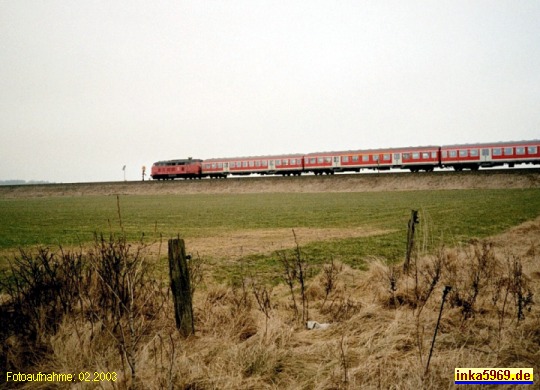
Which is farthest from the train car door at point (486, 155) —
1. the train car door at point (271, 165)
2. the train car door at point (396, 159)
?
the train car door at point (271, 165)

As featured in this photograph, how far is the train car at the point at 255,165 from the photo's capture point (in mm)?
47062

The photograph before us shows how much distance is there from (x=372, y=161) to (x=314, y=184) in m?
7.51

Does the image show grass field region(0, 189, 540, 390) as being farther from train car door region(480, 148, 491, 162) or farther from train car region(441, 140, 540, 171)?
train car door region(480, 148, 491, 162)

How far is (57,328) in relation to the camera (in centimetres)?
365

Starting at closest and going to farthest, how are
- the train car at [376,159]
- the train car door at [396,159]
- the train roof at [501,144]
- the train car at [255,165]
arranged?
the train roof at [501,144] → the train car at [376,159] → the train car door at [396,159] → the train car at [255,165]

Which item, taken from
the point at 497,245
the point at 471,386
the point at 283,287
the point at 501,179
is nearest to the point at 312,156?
the point at 501,179

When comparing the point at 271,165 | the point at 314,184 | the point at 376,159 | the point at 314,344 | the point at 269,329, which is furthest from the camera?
the point at 271,165

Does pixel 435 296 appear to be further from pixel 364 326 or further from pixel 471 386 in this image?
pixel 471 386

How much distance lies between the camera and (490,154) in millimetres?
36094

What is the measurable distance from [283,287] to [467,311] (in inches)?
112

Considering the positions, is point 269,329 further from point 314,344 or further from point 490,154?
point 490,154

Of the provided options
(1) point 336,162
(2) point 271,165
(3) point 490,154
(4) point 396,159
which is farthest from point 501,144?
(2) point 271,165

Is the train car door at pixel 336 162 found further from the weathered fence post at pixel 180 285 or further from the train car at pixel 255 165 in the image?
the weathered fence post at pixel 180 285

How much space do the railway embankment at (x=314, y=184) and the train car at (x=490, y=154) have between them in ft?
5.50
